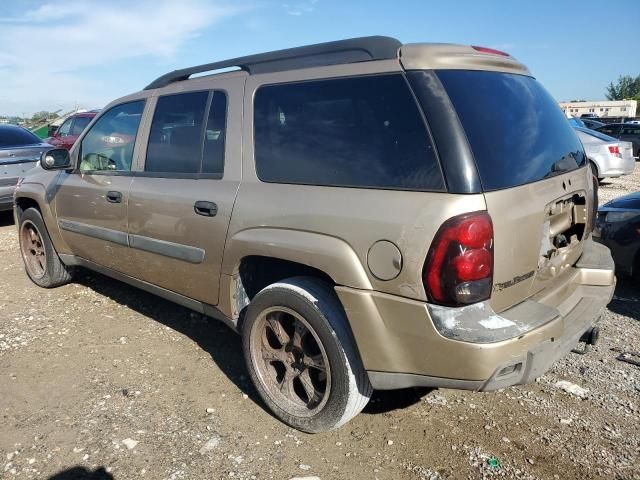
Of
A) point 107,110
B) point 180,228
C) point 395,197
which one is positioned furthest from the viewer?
point 107,110

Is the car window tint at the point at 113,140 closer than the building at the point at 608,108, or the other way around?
the car window tint at the point at 113,140

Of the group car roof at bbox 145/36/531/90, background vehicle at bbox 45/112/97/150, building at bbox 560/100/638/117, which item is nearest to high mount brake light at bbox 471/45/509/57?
car roof at bbox 145/36/531/90

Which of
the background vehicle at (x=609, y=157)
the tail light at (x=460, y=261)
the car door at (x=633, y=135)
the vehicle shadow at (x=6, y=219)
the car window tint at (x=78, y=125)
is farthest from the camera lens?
the car door at (x=633, y=135)

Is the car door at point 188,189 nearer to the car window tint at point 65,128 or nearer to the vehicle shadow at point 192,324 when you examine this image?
the vehicle shadow at point 192,324

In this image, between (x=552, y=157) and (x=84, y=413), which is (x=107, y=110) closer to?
(x=84, y=413)

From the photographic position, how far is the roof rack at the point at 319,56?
2.46 metres

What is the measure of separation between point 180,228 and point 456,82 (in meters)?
1.87

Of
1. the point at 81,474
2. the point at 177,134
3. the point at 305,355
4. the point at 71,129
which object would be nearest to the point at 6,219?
the point at 71,129

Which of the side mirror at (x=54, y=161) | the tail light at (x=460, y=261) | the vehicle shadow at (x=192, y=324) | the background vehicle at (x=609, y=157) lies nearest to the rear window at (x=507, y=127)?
the tail light at (x=460, y=261)

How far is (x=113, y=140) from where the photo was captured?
4062 millimetres

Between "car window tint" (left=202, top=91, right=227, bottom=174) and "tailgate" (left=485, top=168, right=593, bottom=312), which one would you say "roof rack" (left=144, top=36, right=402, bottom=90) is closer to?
"car window tint" (left=202, top=91, right=227, bottom=174)

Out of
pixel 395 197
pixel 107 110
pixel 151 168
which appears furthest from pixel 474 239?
pixel 107 110

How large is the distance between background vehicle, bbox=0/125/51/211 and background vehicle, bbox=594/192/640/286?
27.2ft

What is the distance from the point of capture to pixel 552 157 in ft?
8.66
